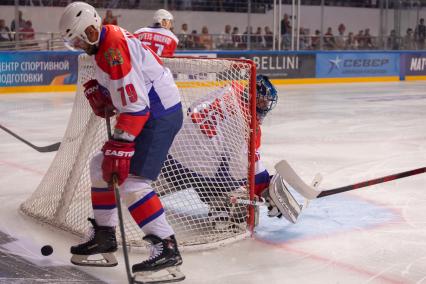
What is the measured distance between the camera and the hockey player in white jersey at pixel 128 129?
2500mm

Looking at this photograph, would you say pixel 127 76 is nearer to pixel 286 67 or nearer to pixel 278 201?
pixel 278 201

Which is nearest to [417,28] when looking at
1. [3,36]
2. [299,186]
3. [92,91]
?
[3,36]

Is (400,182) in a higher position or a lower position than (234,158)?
lower

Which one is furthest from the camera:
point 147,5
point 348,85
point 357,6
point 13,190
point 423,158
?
point 357,6

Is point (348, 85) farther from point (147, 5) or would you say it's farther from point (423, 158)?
point (423, 158)

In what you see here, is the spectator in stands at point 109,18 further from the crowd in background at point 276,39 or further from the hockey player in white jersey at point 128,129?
the hockey player in white jersey at point 128,129

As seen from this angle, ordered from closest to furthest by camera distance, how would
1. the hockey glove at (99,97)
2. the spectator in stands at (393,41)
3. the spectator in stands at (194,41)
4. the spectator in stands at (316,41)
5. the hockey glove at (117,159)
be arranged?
the hockey glove at (117,159), the hockey glove at (99,97), the spectator in stands at (194,41), the spectator in stands at (316,41), the spectator in stands at (393,41)

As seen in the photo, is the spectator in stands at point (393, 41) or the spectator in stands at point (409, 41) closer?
the spectator in stands at point (393, 41)

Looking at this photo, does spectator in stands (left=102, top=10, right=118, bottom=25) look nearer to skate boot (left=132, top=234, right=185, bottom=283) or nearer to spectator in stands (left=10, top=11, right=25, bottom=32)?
spectator in stands (left=10, top=11, right=25, bottom=32)

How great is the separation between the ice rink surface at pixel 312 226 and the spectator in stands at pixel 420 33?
8810 mm

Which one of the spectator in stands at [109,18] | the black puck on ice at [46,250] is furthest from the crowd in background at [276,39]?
the black puck on ice at [46,250]

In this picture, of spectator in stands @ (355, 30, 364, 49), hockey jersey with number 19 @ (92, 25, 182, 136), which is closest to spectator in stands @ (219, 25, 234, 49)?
spectator in stands @ (355, 30, 364, 49)

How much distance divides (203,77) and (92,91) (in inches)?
34.9

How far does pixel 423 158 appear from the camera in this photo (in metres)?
5.89
